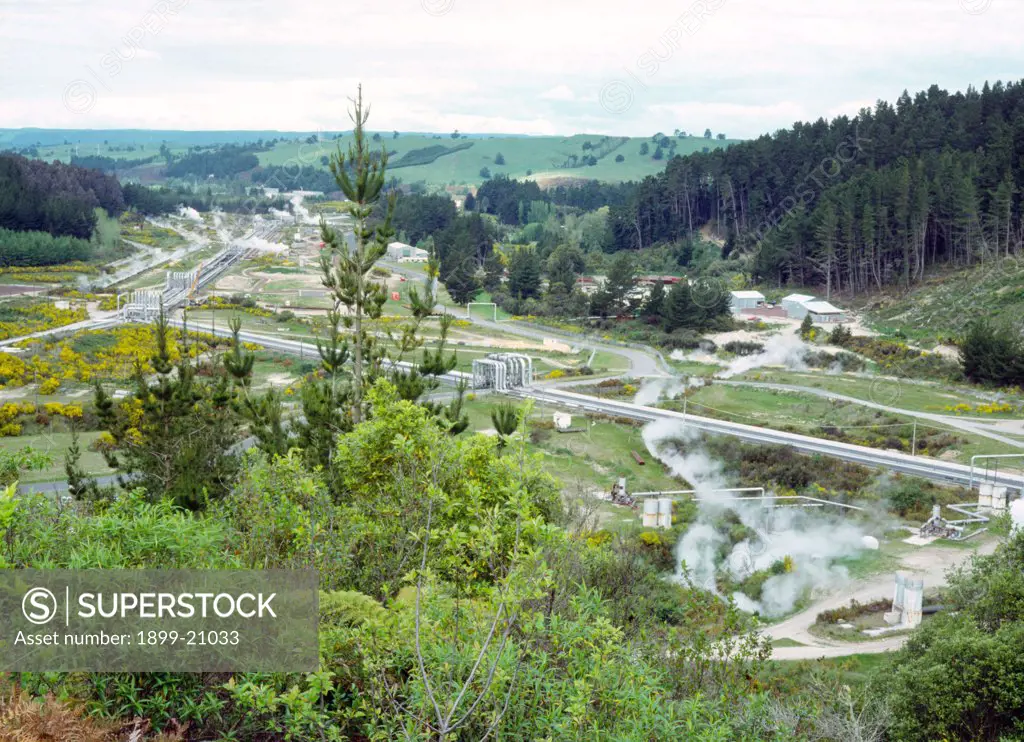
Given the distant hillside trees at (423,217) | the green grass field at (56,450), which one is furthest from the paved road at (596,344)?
the distant hillside trees at (423,217)

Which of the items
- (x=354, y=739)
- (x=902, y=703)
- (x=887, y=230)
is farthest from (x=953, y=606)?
(x=887, y=230)

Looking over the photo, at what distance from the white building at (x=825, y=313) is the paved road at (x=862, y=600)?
41.0m

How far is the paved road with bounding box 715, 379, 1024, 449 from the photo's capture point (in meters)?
36.7

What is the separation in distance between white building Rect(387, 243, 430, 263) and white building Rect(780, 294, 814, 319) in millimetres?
43892

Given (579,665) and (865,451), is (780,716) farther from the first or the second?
(865,451)

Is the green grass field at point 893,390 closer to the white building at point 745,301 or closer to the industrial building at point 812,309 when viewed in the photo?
the industrial building at point 812,309

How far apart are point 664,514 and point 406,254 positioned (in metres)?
82.8

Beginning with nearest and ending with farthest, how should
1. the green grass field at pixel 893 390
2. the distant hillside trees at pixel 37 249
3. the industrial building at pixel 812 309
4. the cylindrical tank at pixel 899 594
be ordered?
the cylindrical tank at pixel 899 594, the green grass field at pixel 893 390, the industrial building at pixel 812 309, the distant hillside trees at pixel 37 249

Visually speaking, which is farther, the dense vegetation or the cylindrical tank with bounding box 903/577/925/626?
the dense vegetation

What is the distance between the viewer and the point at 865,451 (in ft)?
110

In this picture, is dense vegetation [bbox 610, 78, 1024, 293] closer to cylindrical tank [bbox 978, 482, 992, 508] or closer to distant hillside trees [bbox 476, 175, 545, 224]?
distant hillside trees [bbox 476, 175, 545, 224]

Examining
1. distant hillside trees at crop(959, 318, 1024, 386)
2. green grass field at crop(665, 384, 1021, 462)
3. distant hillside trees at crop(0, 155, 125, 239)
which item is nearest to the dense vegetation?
distant hillside trees at crop(959, 318, 1024, 386)

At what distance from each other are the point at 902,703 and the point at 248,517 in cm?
865

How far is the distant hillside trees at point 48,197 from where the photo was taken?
91.2 meters
